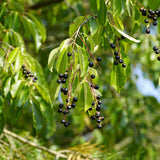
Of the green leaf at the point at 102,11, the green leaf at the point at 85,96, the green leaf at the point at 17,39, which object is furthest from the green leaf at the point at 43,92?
the green leaf at the point at 102,11

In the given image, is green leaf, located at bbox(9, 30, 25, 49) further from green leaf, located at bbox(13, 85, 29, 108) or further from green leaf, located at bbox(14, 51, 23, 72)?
green leaf, located at bbox(13, 85, 29, 108)

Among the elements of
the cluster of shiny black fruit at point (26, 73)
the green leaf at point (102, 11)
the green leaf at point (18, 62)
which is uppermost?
the green leaf at point (102, 11)

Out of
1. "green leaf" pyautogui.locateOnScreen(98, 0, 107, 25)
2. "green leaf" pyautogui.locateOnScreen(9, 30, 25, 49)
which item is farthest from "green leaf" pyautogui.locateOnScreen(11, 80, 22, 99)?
"green leaf" pyautogui.locateOnScreen(98, 0, 107, 25)

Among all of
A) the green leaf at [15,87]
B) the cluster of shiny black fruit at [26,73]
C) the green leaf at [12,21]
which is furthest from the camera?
the green leaf at [12,21]

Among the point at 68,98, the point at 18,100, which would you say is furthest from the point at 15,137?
the point at 68,98

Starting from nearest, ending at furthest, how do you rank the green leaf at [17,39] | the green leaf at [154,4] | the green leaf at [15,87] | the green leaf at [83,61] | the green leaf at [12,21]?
the green leaf at [83,61]
the green leaf at [154,4]
the green leaf at [15,87]
the green leaf at [17,39]
the green leaf at [12,21]

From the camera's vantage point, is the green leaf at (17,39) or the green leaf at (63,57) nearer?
the green leaf at (63,57)

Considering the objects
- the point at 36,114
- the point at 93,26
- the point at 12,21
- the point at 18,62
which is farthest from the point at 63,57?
the point at 12,21

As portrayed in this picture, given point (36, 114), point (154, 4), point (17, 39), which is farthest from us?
point (17, 39)

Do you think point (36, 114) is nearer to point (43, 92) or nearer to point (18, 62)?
point (43, 92)

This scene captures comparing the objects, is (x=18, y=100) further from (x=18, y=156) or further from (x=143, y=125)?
(x=143, y=125)

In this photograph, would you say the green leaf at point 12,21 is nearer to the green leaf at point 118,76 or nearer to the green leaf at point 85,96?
the green leaf at point 118,76

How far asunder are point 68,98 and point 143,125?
9.97 ft

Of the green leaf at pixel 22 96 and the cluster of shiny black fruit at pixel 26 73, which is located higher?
the cluster of shiny black fruit at pixel 26 73
